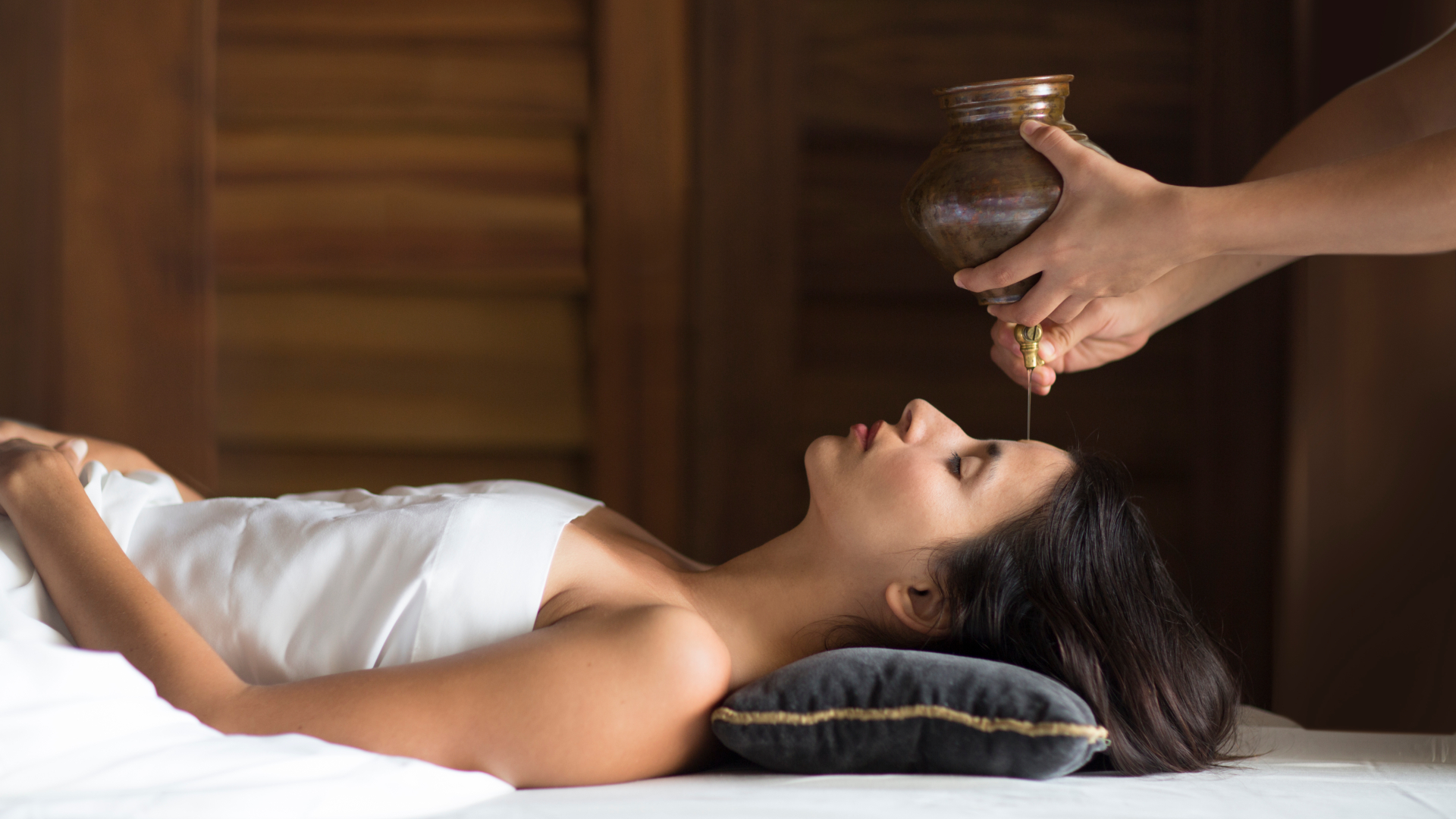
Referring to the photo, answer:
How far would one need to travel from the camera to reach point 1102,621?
1.34m

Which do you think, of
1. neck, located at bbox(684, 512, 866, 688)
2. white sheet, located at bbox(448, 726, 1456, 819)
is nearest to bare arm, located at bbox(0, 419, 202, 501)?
neck, located at bbox(684, 512, 866, 688)

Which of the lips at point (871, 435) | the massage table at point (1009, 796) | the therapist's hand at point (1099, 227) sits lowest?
the massage table at point (1009, 796)

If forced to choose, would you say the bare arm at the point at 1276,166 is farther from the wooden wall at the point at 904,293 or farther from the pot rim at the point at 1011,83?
the wooden wall at the point at 904,293

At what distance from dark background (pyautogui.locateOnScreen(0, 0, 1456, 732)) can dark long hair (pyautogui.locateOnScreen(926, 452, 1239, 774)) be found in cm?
95

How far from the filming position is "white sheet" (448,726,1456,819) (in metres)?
1.01

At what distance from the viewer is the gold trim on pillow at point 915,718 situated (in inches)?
42.0

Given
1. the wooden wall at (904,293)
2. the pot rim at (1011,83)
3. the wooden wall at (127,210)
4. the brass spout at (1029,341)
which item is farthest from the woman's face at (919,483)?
the wooden wall at (127,210)

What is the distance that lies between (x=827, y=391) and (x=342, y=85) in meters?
1.30

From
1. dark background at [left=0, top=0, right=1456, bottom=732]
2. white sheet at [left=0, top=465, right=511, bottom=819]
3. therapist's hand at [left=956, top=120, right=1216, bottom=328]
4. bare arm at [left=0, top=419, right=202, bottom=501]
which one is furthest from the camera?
dark background at [left=0, top=0, right=1456, bottom=732]

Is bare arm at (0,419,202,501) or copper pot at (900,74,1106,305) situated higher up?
copper pot at (900,74,1106,305)

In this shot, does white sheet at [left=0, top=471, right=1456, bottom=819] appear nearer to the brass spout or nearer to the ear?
the ear

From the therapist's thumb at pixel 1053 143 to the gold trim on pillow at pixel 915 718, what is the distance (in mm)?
693

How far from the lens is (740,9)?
2348 millimetres

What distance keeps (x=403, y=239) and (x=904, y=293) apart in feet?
3.74
